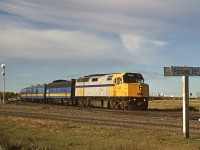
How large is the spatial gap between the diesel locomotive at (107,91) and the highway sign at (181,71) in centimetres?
2436

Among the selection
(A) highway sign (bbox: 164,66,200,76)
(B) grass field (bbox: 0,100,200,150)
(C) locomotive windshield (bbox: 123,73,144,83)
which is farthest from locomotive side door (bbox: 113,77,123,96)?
(A) highway sign (bbox: 164,66,200,76)

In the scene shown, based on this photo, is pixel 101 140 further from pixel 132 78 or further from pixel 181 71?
pixel 132 78

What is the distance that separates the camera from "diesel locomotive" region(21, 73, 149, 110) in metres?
41.1

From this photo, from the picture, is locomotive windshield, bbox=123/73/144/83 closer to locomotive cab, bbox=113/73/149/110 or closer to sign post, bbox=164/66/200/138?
locomotive cab, bbox=113/73/149/110

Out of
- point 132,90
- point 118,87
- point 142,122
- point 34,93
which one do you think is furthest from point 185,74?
point 34,93

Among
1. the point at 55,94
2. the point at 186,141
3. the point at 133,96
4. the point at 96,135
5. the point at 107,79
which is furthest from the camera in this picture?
the point at 55,94

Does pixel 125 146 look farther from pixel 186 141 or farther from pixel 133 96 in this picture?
pixel 133 96

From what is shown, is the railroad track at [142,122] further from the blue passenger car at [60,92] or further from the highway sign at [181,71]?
the blue passenger car at [60,92]

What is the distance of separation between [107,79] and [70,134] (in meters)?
27.2

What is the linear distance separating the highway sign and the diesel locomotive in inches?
959

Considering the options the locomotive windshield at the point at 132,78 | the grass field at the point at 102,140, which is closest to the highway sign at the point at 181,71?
the grass field at the point at 102,140

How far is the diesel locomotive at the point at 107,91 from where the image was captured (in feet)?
135

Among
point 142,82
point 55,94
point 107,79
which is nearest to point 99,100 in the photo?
point 107,79

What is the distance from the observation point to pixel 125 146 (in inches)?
547
